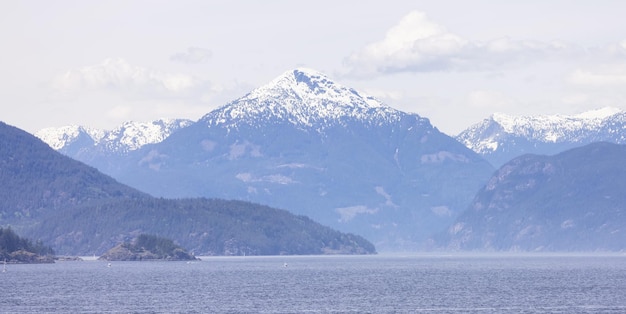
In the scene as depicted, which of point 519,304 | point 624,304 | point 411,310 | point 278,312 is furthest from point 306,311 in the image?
point 624,304

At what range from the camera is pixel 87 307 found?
198 m

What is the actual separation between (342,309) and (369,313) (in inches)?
354

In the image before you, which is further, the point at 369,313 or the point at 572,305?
the point at 572,305

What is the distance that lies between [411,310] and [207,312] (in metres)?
31.2

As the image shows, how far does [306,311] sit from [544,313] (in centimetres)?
3591

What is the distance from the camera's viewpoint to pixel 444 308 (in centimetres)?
19412

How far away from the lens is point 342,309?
19212cm

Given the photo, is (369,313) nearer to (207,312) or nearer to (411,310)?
(411,310)

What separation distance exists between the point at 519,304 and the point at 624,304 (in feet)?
53.8

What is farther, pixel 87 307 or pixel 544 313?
pixel 87 307

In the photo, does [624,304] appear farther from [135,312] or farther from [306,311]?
[135,312]

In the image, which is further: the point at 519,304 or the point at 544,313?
the point at 519,304

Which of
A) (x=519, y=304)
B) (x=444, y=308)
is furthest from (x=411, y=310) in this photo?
(x=519, y=304)

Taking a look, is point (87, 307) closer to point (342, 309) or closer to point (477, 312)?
point (342, 309)
